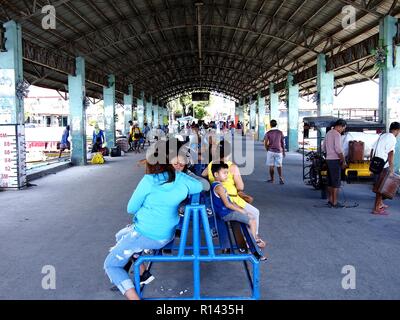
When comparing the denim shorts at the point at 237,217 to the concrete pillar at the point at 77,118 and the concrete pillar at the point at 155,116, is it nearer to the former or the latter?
the concrete pillar at the point at 77,118

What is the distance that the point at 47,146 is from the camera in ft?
87.6

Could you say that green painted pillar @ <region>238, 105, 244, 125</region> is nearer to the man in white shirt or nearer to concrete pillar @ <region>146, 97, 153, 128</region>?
concrete pillar @ <region>146, 97, 153, 128</region>

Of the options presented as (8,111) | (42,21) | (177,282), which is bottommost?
(177,282)

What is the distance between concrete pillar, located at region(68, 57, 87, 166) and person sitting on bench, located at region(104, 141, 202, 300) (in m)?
15.0

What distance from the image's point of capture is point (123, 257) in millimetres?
3863

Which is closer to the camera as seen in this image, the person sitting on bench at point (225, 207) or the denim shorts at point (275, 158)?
the person sitting on bench at point (225, 207)

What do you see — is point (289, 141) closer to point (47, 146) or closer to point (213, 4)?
point (213, 4)

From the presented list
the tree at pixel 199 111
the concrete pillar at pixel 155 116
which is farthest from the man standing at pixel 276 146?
the tree at pixel 199 111

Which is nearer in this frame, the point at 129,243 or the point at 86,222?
the point at 129,243

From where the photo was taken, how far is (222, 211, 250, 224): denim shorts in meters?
5.13

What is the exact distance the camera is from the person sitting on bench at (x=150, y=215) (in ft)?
12.7

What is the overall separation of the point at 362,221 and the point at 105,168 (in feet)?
37.8

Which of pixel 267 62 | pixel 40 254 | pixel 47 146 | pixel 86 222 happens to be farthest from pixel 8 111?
pixel 267 62

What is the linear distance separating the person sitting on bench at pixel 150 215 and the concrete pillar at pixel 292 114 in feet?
70.3
